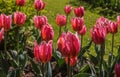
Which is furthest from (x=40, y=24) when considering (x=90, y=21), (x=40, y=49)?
(x=90, y=21)

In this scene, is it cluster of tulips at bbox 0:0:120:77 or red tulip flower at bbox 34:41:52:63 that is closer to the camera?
cluster of tulips at bbox 0:0:120:77

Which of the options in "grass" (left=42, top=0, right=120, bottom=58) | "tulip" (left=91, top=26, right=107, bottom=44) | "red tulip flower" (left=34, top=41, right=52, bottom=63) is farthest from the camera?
"grass" (left=42, top=0, right=120, bottom=58)

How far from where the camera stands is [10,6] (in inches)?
242

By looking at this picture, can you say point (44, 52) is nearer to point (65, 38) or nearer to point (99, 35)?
point (65, 38)

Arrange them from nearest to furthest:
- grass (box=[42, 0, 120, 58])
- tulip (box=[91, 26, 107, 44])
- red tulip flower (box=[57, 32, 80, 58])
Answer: red tulip flower (box=[57, 32, 80, 58]) → tulip (box=[91, 26, 107, 44]) → grass (box=[42, 0, 120, 58])

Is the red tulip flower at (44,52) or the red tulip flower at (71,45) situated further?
the red tulip flower at (44,52)

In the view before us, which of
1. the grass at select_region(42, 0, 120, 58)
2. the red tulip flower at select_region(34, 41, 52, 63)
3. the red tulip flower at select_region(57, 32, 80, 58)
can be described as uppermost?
the red tulip flower at select_region(57, 32, 80, 58)

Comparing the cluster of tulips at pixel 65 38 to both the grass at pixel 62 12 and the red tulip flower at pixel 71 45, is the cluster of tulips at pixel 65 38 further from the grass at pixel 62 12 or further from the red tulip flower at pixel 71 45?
the grass at pixel 62 12

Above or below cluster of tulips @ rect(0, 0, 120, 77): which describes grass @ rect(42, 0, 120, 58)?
below

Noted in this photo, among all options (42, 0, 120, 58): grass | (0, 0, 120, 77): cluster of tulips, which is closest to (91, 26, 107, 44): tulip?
(0, 0, 120, 77): cluster of tulips

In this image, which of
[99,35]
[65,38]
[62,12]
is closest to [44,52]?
[65,38]

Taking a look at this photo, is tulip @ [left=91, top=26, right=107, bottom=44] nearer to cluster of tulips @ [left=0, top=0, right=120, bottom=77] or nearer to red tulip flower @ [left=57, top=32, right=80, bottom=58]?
cluster of tulips @ [left=0, top=0, right=120, bottom=77]

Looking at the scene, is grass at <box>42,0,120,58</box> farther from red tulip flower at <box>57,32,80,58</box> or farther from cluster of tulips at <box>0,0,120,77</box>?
red tulip flower at <box>57,32,80,58</box>

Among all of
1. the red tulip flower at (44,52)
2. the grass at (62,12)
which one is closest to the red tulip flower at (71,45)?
the red tulip flower at (44,52)
